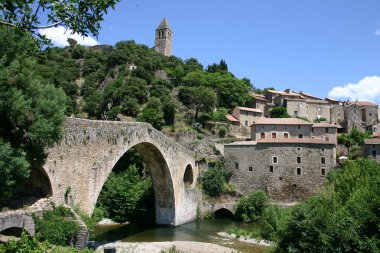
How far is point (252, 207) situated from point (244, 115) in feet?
84.5

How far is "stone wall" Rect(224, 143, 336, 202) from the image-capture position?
41531 mm

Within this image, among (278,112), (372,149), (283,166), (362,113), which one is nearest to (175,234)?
(283,166)

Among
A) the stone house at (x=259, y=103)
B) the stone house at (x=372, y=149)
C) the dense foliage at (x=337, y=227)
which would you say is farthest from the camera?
the stone house at (x=259, y=103)

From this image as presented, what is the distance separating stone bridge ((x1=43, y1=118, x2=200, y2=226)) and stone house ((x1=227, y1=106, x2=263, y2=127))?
77.3 feet

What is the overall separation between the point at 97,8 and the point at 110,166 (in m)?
17.8

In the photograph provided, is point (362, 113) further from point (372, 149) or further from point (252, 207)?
point (252, 207)

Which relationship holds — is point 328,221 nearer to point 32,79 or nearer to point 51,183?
point 51,183

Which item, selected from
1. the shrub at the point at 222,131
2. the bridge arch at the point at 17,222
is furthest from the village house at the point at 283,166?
the bridge arch at the point at 17,222

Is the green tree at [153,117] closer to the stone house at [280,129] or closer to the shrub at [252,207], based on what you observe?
the stone house at [280,129]

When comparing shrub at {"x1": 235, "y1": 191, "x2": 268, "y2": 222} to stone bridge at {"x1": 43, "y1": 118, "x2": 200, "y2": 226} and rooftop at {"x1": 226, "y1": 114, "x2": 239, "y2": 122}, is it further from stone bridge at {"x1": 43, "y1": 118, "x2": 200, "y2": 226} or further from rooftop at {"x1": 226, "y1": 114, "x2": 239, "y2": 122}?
rooftop at {"x1": 226, "y1": 114, "x2": 239, "y2": 122}

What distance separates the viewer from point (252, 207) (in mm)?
37844

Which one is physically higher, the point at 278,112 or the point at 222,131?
the point at 278,112

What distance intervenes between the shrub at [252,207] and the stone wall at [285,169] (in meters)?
3.63

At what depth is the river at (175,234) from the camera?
27.0m
